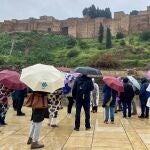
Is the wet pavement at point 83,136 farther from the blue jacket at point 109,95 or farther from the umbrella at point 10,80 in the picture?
the umbrella at point 10,80

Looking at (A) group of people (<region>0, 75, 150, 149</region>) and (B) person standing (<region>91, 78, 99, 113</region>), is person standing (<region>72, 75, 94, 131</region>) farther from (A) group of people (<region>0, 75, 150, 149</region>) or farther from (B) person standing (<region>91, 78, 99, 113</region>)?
(B) person standing (<region>91, 78, 99, 113</region>)

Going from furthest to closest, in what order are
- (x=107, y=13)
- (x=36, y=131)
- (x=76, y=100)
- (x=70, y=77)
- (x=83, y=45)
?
(x=107, y=13) → (x=83, y=45) → (x=70, y=77) → (x=76, y=100) → (x=36, y=131)

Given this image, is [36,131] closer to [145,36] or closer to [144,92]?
[144,92]

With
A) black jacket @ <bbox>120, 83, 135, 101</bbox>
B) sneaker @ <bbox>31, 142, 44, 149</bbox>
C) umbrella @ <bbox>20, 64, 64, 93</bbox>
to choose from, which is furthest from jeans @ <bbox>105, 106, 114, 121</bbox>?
sneaker @ <bbox>31, 142, 44, 149</bbox>

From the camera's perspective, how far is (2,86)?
1164 cm

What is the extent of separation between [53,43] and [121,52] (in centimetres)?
1776

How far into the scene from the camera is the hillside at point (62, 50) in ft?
200

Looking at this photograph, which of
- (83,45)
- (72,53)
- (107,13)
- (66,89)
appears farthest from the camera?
(107,13)

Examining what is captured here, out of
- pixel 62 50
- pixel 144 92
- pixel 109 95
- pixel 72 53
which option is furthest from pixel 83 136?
pixel 62 50

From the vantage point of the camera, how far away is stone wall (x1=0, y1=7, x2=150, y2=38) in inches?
3563

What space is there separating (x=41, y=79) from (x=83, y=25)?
289 feet

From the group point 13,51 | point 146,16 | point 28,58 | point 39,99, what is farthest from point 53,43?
point 39,99

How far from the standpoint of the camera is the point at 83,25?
3794 inches

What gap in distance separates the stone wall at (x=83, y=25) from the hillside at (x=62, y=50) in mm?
6112
